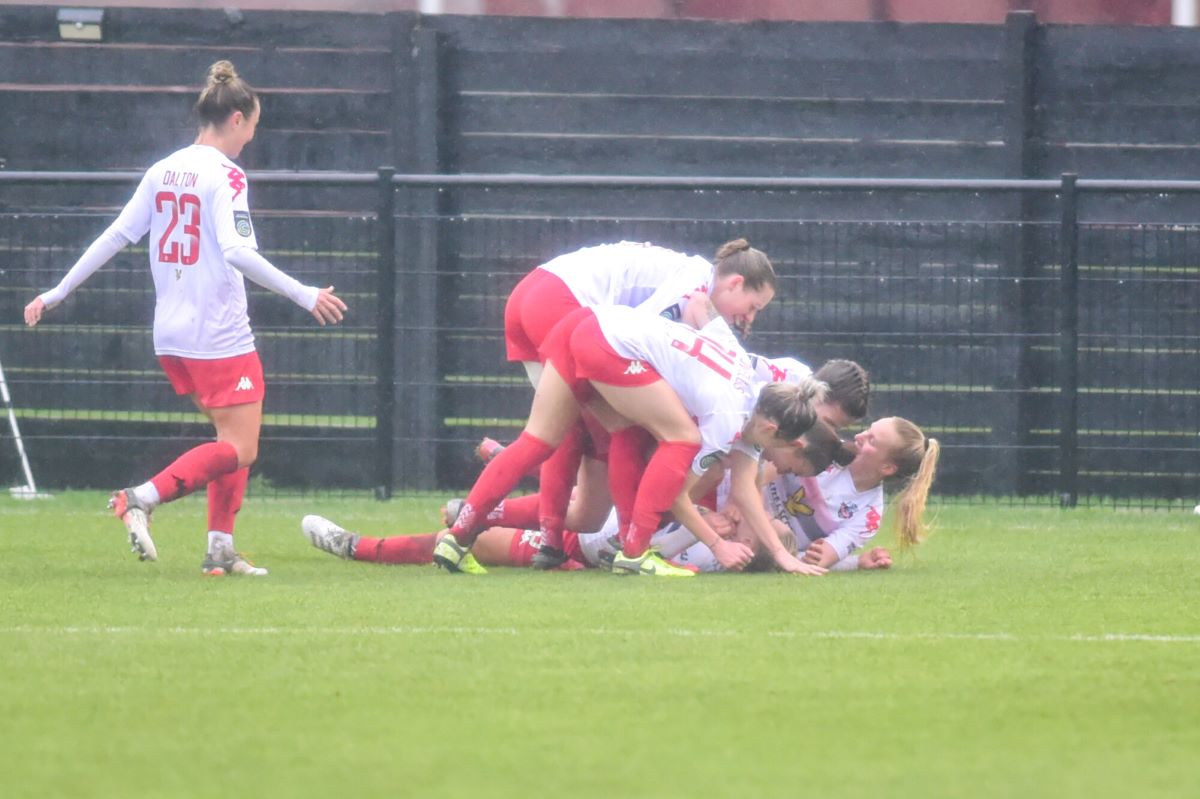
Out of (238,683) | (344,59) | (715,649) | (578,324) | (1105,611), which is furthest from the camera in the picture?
(344,59)

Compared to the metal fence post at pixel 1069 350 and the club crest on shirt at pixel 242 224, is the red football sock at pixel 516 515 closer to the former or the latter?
the club crest on shirt at pixel 242 224

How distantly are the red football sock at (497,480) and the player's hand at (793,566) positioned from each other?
87 centimetres

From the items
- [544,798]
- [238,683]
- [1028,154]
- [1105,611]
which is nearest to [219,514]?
[238,683]

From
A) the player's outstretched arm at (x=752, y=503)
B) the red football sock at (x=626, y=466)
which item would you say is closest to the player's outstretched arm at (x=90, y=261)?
the red football sock at (x=626, y=466)

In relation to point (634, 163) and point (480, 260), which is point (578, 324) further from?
point (634, 163)

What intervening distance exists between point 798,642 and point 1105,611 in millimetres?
1167

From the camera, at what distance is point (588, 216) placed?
10.1m

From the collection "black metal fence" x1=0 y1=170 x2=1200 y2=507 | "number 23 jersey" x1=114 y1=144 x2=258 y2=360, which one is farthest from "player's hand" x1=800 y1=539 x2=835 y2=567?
"black metal fence" x1=0 y1=170 x2=1200 y2=507

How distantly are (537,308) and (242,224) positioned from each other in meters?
1.19

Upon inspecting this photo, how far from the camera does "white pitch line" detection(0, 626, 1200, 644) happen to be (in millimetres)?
5082

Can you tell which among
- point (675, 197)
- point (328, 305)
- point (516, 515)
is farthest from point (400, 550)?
point (675, 197)

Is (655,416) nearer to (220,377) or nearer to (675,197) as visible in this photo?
(220,377)

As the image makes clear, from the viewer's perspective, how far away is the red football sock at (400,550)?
7035 millimetres

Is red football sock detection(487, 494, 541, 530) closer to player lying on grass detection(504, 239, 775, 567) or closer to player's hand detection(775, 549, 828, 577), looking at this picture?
player lying on grass detection(504, 239, 775, 567)
